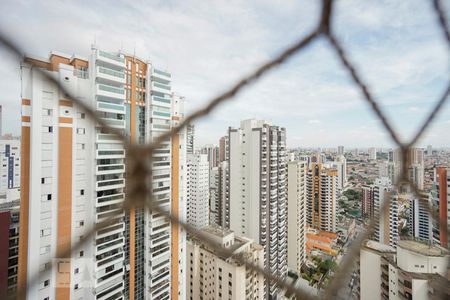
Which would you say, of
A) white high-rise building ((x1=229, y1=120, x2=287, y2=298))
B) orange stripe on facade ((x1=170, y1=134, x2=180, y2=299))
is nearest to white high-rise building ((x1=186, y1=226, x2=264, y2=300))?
orange stripe on facade ((x1=170, y1=134, x2=180, y2=299))

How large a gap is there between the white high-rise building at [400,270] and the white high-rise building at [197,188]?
22.6ft

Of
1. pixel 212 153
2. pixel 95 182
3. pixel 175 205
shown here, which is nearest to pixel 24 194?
pixel 95 182

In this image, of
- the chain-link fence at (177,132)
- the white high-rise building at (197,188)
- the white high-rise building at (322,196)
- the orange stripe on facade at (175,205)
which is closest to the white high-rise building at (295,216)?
the white high-rise building at (322,196)

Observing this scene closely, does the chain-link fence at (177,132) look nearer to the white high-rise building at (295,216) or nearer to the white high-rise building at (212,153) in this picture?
the white high-rise building at (295,216)

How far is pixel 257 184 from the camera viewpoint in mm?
7008

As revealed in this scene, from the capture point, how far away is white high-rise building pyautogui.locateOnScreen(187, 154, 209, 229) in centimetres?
1015

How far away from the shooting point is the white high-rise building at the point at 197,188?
10148 millimetres

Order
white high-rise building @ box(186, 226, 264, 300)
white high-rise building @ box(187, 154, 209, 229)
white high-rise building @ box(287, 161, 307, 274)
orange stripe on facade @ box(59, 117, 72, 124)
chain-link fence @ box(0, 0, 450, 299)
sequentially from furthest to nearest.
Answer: white high-rise building @ box(187, 154, 209, 229)
white high-rise building @ box(287, 161, 307, 274)
white high-rise building @ box(186, 226, 264, 300)
orange stripe on facade @ box(59, 117, 72, 124)
chain-link fence @ box(0, 0, 450, 299)

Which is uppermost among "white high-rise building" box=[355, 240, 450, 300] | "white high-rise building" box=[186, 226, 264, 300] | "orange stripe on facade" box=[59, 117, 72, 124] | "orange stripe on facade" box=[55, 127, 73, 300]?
"orange stripe on facade" box=[59, 117, 72, 124]

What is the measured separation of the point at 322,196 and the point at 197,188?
6.63 meters

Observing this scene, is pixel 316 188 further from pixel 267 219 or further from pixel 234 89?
pixel 234 89

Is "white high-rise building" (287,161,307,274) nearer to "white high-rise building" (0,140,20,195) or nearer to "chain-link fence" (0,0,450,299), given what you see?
"white high-rise building" (0,140,20,195)

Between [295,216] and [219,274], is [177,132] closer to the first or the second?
[219,274]

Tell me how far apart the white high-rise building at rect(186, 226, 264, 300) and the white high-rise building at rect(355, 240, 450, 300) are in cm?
209
